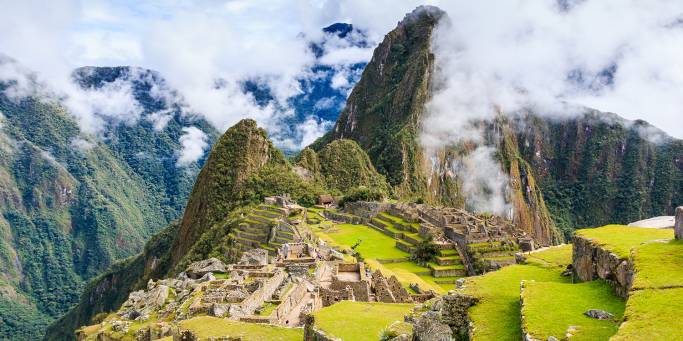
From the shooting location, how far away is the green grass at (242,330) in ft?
50.7

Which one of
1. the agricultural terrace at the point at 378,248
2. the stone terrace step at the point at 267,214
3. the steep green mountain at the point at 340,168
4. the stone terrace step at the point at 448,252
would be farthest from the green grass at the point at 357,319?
the steep green mountain at the point at 340,168

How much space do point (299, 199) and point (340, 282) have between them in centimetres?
7046

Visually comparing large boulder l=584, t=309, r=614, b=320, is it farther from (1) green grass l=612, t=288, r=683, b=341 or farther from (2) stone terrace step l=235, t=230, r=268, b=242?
(2) stone terrace step l=235, t=230, r=268, b=242

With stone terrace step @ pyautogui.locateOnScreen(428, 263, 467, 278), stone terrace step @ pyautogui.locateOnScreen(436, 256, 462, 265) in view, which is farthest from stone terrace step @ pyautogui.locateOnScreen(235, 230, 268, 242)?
stone terrace step @ pyautogui.locateOnScreen(436, 256, 462, 265)

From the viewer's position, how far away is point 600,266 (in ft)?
42.2

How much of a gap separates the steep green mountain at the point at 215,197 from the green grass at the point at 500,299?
7434 centimetres

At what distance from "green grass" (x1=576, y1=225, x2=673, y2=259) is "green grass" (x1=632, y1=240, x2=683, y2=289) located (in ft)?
1.97

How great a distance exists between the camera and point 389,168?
516 feet

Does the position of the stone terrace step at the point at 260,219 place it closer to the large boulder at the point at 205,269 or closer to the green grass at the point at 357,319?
the large boulder at the point at 205,269

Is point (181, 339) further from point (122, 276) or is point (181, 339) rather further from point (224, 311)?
point (122, 276)

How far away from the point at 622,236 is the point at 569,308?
465cm

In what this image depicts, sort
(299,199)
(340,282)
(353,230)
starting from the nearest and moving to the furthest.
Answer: (340,282) < (353,230) < (299,199)

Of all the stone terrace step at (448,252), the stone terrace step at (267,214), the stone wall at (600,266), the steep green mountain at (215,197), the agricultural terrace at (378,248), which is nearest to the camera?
the stone wall at (600,266)

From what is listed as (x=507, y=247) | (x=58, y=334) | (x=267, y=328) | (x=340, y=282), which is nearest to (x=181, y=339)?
(x=267, y=328)
